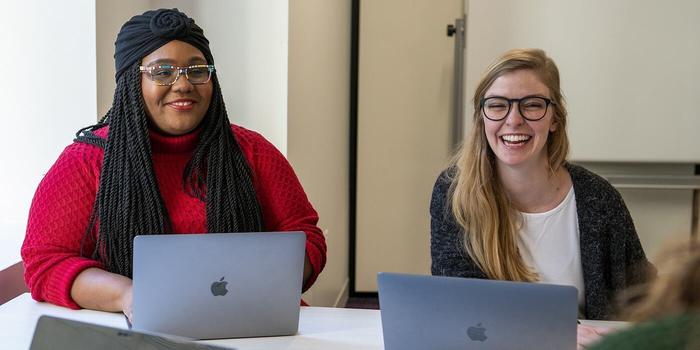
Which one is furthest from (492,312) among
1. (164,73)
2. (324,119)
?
(324,119)

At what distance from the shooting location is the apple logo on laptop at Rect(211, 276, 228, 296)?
1432 mm

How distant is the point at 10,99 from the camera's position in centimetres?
224

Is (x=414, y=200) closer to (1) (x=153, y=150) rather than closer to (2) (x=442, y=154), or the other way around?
(2) (x=442, y=154)

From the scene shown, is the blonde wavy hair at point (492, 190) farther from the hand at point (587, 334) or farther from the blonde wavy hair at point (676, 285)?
the blonde wavy hair at point (676, 285)

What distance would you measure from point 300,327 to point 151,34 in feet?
2.38

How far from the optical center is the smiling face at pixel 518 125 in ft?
6.04

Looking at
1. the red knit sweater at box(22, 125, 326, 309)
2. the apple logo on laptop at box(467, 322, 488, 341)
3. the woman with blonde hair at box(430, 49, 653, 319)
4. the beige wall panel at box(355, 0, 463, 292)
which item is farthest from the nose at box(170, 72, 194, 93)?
the beige wall panel at box(355, 0, 463, 292)

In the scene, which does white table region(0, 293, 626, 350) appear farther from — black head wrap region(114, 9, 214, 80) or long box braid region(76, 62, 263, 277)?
black head wrap region(114, 9, 214, 80)

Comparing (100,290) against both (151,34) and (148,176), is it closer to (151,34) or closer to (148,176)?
(148,176)

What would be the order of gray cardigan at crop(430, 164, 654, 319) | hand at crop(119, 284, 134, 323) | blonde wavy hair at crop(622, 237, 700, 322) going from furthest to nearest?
gray cardigan at crop(430, 164, 654, 319) → hand at crop(119, 284, 134, 323) → blonde wavy hair at crop(622, 237, 700, 322)

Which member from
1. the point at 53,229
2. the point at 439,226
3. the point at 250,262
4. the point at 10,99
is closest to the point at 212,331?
the point at 250,262

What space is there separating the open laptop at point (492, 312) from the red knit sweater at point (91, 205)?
0.63 meters

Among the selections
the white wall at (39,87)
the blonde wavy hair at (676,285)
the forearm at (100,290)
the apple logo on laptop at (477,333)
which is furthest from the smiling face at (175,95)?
the blonde wavy hair at (676,285)

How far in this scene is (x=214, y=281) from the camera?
143cm
